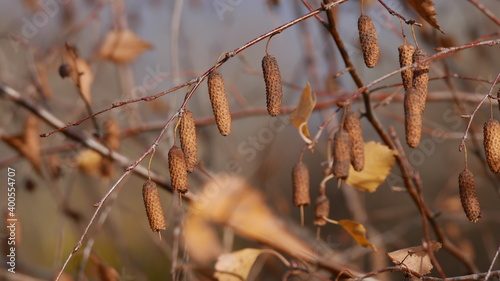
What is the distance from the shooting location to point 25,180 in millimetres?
1968

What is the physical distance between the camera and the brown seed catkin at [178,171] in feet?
2.79

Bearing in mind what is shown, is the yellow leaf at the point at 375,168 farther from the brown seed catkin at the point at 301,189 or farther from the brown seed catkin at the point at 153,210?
the brown seed catkin at the point at 153,210

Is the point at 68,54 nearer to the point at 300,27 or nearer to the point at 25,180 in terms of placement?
the point at 25,180

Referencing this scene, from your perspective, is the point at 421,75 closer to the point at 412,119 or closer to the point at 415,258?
the point at 412,119

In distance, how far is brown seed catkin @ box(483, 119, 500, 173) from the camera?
859 mm

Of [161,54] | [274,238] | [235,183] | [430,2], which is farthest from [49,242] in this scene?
[430,2]

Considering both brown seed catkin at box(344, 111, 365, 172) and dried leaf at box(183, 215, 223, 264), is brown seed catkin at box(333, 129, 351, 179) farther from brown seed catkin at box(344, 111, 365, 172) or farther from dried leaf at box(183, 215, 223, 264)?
dried leaf at box(183, 215, 223, 264)

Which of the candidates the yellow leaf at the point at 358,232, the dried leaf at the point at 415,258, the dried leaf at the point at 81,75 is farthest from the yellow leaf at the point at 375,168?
the dried leaf at the point at 81,75

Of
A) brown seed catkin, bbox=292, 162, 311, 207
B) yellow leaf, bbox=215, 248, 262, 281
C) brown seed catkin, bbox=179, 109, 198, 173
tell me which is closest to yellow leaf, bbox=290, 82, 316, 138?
brown seed catkin, bbox=292, 162, 311, 207

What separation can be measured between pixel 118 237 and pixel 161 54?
3.64ft

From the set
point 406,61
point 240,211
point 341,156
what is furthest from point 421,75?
point 240,211

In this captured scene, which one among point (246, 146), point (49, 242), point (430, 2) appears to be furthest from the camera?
point (49, 242)

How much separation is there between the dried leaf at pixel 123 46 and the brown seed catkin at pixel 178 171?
0.99 m

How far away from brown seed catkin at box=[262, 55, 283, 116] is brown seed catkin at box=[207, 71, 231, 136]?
63 mm
